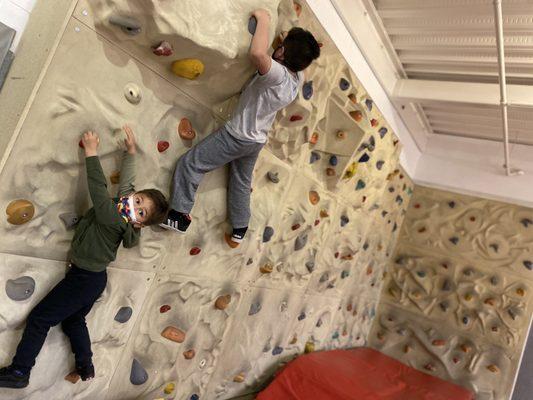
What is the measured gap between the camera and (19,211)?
4.23 ft

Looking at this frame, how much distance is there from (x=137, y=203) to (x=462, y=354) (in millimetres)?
4263

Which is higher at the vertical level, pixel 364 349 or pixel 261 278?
pixel 261 278

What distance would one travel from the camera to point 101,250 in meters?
1.48

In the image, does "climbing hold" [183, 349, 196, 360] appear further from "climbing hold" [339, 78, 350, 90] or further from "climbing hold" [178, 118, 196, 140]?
"climbing hold" [339, 78, 350, 90]

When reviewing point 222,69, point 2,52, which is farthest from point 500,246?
point 2,52

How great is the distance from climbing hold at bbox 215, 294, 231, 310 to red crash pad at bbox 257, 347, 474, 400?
1.01 m

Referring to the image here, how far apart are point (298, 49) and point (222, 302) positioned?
145 centimetres

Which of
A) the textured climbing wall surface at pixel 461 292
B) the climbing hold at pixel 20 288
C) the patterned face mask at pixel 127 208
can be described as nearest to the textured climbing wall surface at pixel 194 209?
the climbing hold at pixel 20 288

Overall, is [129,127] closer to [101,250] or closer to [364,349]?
[101,250]

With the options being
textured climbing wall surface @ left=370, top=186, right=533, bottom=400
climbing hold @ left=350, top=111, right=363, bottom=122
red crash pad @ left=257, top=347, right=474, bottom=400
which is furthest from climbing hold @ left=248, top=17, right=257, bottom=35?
textured climbing wall surface @ left=370, top=186, right=533, bottom=400

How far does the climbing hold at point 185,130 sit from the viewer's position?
1790mm

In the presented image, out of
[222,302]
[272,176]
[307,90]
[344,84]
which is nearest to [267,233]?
[272,176]

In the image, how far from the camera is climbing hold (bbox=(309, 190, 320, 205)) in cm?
288

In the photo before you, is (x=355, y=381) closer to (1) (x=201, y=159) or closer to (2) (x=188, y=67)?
(1) (x=201, y=159)
